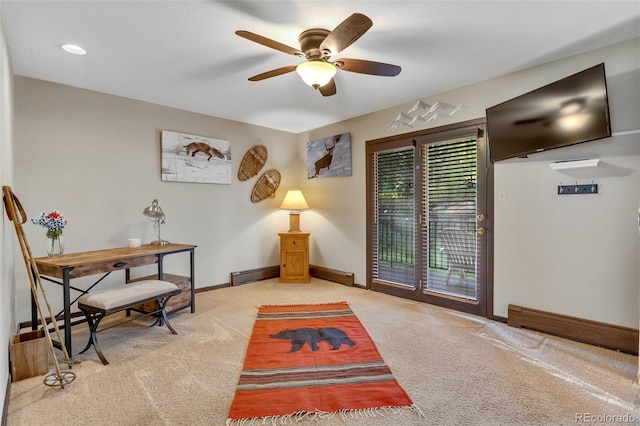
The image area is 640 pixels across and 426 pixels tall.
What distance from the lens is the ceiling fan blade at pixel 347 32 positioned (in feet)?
5.77

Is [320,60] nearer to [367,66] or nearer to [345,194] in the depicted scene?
[367,66]

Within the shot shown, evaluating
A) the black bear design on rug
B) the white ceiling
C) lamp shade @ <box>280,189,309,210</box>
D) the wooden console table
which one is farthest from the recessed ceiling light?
lamp shade @ <box>280,189,309,210</box>

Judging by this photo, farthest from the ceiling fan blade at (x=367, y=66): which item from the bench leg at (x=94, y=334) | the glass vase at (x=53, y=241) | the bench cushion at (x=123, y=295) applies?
the glass vase at (x=53, y=241)

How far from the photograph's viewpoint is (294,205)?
5.08 meters

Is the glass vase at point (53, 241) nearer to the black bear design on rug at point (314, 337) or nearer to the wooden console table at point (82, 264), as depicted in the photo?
the wooden console table at point (82, 264)

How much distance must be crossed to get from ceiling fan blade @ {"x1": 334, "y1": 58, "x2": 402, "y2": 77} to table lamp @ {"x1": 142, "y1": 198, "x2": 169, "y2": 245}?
8.49ft

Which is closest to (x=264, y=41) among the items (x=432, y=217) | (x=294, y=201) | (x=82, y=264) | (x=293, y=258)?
A: (x=82, y=264)

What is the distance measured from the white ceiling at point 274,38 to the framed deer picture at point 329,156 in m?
1.26

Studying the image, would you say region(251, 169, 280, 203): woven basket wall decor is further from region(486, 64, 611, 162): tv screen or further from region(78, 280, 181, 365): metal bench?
region(486, 64, 611, 162): tv screen

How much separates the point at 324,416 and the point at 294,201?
3609 millimetres

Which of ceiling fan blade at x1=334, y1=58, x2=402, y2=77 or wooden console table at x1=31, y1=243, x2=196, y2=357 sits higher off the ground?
ceiling fan blade at x1=334, y1=58, x2=402, y2=77

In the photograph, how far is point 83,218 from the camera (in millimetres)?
3383

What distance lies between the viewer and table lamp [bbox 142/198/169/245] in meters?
3.52

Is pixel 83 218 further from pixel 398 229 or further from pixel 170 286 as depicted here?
pixel 398 229
